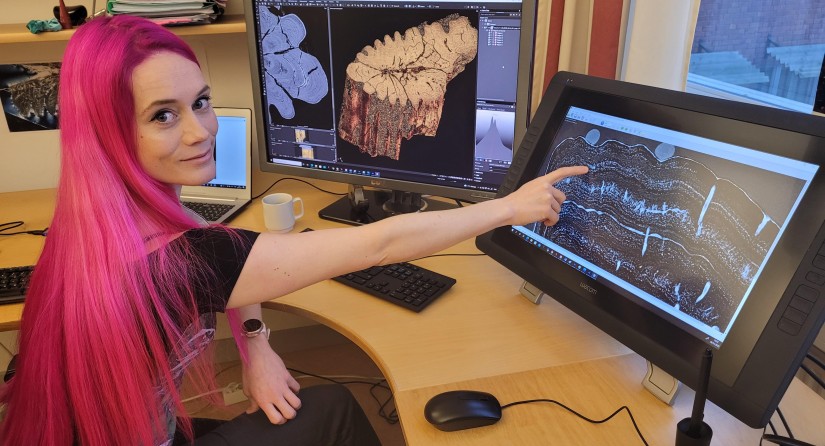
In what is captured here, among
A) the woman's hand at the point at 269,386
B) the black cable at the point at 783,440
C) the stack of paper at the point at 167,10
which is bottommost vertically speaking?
the woman's hand at the point at 269,386

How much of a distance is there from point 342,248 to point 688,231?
1.66 feet

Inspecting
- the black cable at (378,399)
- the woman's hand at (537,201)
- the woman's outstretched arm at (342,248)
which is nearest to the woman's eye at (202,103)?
the woman's outstretched arm at (342,248)

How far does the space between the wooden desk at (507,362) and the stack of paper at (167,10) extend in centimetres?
76

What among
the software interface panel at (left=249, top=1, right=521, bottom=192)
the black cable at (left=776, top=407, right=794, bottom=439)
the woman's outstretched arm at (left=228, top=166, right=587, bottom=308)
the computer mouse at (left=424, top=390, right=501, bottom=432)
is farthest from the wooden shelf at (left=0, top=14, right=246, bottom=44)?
the black cable at (left=776, top=407, right=794, bottom=439)

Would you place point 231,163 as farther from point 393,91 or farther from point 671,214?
point 671,214

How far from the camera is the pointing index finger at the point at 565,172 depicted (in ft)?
3.43

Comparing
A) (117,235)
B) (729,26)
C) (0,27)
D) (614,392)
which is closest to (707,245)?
(614,392)

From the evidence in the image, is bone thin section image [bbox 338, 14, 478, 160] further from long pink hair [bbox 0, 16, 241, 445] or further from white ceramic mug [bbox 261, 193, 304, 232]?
long pink hair [bbox 0, 16, 241, 445]

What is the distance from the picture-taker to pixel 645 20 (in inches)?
56.3

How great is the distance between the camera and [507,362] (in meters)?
1.05

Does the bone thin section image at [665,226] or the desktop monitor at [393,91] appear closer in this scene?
the bone thin section image at [665,226]

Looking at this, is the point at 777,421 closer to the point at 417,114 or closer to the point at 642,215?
the point at 642,215

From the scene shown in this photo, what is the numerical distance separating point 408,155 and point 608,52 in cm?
55

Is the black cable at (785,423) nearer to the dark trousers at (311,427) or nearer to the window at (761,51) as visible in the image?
the dark trousers at (311,427)
